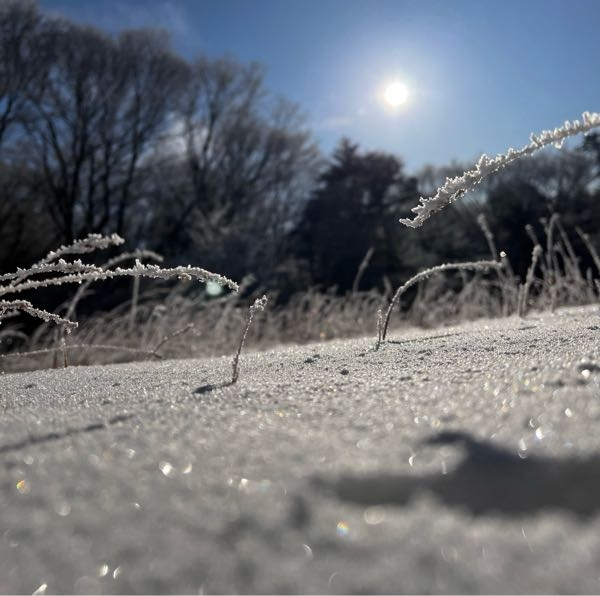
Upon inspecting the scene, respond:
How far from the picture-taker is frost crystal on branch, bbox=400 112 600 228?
2.36 ft

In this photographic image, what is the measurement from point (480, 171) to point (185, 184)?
1990 centimetres

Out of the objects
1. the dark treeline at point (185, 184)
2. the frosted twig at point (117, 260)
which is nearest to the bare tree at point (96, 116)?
the dark treeline at point (185, 184)

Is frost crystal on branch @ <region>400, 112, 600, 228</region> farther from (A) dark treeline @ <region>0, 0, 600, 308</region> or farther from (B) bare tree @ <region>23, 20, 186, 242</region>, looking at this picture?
(B) bare tree @ <region>23, 20, 186, 242</region>

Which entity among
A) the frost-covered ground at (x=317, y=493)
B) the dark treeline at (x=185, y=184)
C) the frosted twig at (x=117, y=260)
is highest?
the dark treeline at (x=185, y=184)

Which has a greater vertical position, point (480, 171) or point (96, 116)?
point (96, 116)

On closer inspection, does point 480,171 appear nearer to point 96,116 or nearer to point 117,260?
point 117,260

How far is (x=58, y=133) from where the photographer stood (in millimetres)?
16641

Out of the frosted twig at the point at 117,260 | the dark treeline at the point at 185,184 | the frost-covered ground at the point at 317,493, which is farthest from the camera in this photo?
the dark treeline at the point at 185,184

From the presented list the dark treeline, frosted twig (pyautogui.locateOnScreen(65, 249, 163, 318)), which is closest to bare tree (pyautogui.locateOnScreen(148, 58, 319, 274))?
the dark treeline

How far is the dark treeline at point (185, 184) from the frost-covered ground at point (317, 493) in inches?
473

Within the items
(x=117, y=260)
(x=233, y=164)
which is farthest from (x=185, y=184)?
(x=117, y=260)

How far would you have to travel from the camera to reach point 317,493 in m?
0.36

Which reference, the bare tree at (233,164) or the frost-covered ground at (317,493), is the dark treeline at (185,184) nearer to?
the bare tree at (233,164)

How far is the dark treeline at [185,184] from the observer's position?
47.7ft
